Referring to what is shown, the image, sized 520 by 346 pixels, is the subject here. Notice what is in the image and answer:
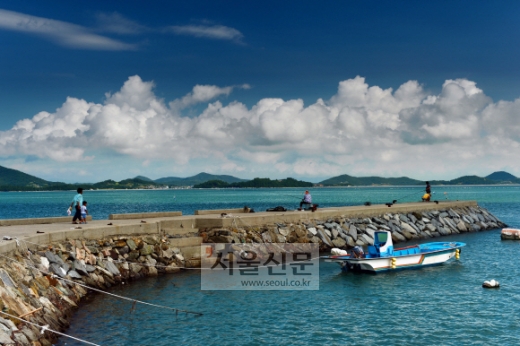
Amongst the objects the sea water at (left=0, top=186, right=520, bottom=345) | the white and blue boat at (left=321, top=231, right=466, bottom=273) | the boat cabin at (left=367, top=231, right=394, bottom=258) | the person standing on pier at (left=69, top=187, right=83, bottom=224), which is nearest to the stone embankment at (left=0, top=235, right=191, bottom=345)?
the sea water at (left=0, top=186, right=520, bottom=345)

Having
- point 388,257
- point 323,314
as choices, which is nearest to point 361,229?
point 388,257

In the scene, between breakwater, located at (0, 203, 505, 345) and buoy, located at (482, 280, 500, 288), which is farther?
buoy, located at (482, 280, 500, 288)

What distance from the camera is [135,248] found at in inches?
877

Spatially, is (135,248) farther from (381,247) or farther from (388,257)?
(388,257)

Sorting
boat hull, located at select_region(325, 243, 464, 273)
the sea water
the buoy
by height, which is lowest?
the sea water

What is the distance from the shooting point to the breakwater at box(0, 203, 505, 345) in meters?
13.3

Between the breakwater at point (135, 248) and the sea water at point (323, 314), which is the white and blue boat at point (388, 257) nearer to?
the sea water at point (323, 314)

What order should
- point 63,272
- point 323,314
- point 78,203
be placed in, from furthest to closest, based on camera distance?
point 78,203 < point 63,272 < point 323,314

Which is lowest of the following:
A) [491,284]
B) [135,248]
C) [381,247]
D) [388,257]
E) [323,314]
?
[323,314]

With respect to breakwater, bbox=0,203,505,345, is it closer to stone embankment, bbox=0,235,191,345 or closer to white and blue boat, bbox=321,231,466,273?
stone embankment, bbox=0,235,191,345

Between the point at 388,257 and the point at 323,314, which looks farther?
the point at 388,257

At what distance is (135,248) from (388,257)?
1275cm

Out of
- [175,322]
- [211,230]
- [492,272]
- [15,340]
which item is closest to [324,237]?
[211,230]

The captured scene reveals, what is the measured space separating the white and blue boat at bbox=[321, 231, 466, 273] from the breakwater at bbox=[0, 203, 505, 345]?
213 inches
